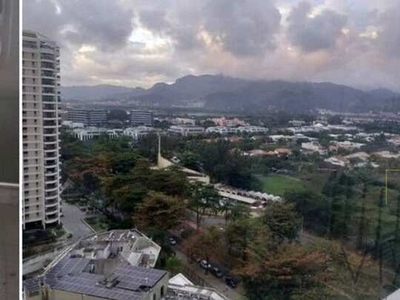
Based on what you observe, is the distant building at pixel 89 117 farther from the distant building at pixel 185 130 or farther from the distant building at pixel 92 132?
the distant building at pixel 185 130

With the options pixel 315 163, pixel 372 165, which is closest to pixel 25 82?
pixel 315 163

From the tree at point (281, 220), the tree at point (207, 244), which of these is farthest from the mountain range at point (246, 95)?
the tree at point (207, 244)

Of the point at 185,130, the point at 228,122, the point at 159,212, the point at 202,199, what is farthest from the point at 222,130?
the point at 159,212

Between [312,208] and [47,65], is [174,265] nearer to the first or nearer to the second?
[312,208]

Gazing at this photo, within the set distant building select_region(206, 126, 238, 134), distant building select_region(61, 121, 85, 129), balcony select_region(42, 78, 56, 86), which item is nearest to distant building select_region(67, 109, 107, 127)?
distant building select_region(61, 121, 85, 129)

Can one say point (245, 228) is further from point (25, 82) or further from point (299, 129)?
point (25, 82)

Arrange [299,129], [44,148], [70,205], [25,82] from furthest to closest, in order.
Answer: [299,129]
[70,205]
[44,148]
[25,82]
